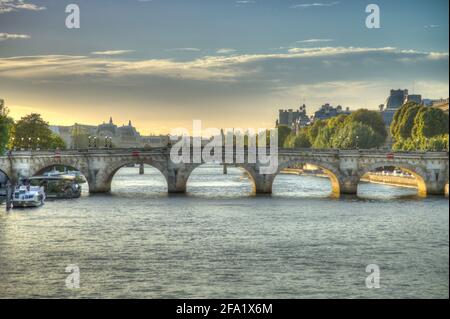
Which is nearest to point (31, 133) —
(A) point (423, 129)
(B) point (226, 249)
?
(A) point (423, 129)

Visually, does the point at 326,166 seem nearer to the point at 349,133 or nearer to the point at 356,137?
the point at 356,137

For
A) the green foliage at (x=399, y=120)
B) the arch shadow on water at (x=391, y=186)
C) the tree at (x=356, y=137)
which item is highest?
the green foliage at (x=399, y=120)

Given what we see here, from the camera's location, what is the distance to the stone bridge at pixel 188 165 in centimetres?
9550

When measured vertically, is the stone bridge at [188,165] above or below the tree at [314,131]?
below

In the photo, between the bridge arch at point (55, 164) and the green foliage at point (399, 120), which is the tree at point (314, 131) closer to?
the green foliage at point (399, 120)

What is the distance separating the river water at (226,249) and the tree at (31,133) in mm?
48111

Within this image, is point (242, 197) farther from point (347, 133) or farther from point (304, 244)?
point (347, 133)

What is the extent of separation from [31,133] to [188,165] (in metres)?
43.9

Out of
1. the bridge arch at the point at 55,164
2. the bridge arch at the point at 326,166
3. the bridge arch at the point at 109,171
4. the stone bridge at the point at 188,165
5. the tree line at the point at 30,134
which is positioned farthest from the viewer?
the tree line at the point at 30,134

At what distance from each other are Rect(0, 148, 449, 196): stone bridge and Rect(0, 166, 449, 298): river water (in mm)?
13464

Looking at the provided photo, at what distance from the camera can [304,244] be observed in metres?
52.5

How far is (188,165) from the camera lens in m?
96.8

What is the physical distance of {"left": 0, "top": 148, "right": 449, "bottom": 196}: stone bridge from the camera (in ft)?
313

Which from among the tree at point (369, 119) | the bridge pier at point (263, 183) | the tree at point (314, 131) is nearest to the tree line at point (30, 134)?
the bridge pier at point (263, 183)
